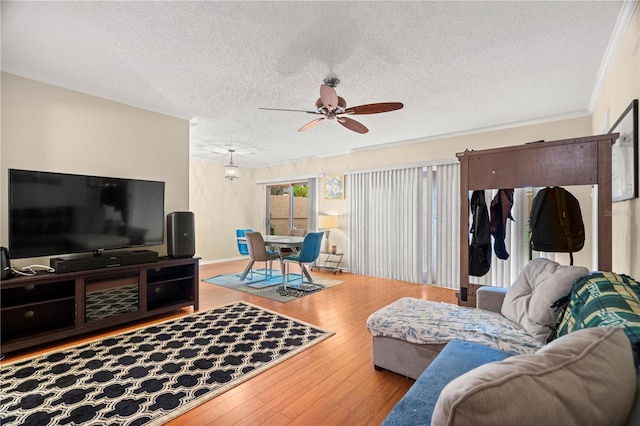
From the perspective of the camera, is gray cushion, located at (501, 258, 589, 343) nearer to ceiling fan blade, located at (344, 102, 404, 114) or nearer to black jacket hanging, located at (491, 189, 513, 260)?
black jacket hanging, located at (491, 189, 513, 260)

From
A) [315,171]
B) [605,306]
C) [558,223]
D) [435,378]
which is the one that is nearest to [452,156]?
[558,223]

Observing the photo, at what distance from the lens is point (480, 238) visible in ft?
8.68

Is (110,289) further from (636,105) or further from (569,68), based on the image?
(569,68)

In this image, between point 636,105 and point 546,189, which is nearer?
point 636,105

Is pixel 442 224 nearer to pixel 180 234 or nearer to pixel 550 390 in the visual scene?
pixel 180 234

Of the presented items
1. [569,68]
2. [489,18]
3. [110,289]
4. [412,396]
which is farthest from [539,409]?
[110,289]

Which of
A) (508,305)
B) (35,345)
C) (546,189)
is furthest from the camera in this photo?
(35,345)

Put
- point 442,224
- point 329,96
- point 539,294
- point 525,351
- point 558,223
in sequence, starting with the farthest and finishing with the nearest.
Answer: point 442,224 → point 329,96 → point 558,223 → point 539,294 → point 525,351

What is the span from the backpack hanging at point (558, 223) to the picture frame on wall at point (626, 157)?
278 millimetres

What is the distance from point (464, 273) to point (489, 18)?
1985 mm

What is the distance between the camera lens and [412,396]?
1.27m

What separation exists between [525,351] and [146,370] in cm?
260

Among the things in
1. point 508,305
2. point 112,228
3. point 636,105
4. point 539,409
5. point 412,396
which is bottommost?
point 412,396

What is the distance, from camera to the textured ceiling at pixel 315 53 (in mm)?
1871
